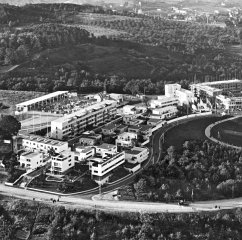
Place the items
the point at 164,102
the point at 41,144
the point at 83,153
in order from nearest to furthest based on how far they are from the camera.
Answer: the point at 83,153 < the point at 41,144 < the point at 164,102

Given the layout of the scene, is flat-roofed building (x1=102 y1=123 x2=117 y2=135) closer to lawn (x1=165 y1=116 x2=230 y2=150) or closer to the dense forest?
lawn (x1=165 y1=116 x2=230 y2=150)

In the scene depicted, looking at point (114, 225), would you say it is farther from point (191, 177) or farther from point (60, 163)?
point (191, 177)

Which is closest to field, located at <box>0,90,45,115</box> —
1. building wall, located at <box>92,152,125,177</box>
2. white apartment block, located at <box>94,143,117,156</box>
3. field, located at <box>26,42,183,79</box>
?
field, located at <box>26,42,183,79</box>

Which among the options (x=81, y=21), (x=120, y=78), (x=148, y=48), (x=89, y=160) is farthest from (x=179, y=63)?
(x=89, y=160)

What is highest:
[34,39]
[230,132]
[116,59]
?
[34,39]

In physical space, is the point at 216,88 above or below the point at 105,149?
above

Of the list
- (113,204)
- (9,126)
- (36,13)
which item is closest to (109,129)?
(9,126)

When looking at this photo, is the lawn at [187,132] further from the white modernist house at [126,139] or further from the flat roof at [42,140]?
the flat roof at [42,140]
